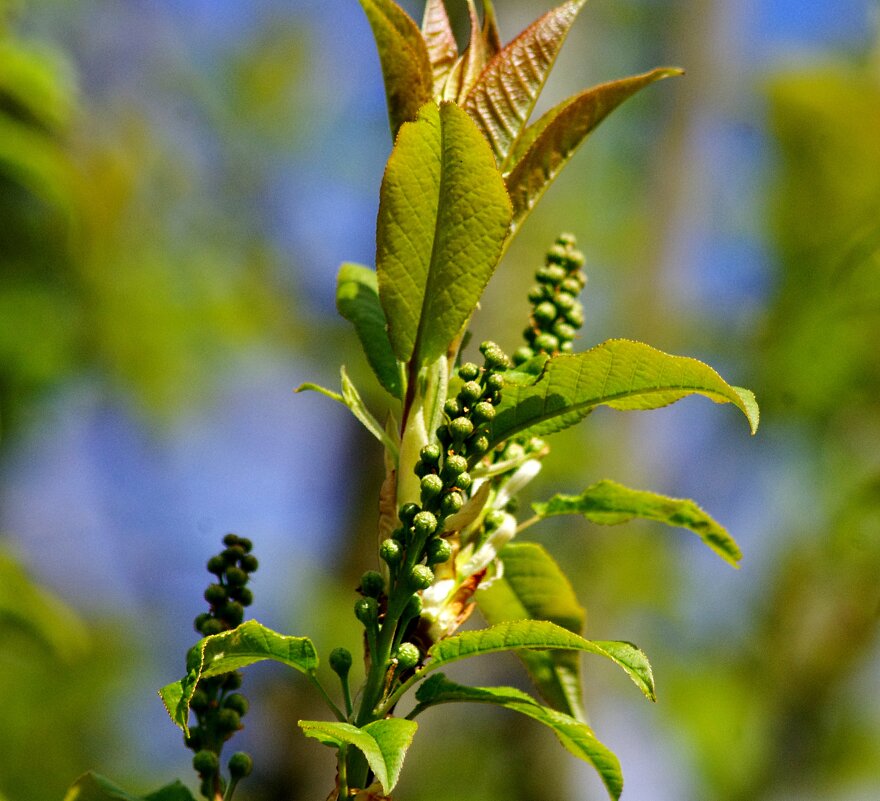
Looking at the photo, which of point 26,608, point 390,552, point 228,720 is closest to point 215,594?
point 228,720

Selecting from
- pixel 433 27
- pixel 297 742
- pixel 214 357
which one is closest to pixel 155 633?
pixel 214 357

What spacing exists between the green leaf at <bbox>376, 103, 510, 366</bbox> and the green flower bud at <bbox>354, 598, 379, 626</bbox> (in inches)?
10.3

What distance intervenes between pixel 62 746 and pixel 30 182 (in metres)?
3.36

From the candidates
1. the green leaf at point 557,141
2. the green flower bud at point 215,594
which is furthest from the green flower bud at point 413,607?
the green leaf at point 557,141

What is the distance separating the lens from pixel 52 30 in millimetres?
6133

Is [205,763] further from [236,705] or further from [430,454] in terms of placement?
[430,454]

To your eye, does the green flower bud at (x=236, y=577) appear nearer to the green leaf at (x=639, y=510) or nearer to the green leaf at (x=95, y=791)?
the green leaf at (x=95, y=791)

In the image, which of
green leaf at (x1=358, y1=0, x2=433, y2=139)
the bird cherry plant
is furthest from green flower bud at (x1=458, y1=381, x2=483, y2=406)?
green leaf at (x1=358, y1=0, x2=433, y2=139)

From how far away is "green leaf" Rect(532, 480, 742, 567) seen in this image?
3.48 feet

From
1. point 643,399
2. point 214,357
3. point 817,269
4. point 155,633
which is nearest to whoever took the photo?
point 643,399

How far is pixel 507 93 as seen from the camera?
1.08 metres

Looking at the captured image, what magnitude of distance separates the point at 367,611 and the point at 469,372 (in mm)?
243

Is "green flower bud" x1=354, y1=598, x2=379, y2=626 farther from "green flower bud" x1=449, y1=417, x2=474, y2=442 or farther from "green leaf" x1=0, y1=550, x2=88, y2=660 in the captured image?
"green leaf" x1=0, y1=550, x2=88, y2=660

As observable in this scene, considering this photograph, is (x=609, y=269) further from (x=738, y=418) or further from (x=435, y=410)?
(x=435, y=410)
